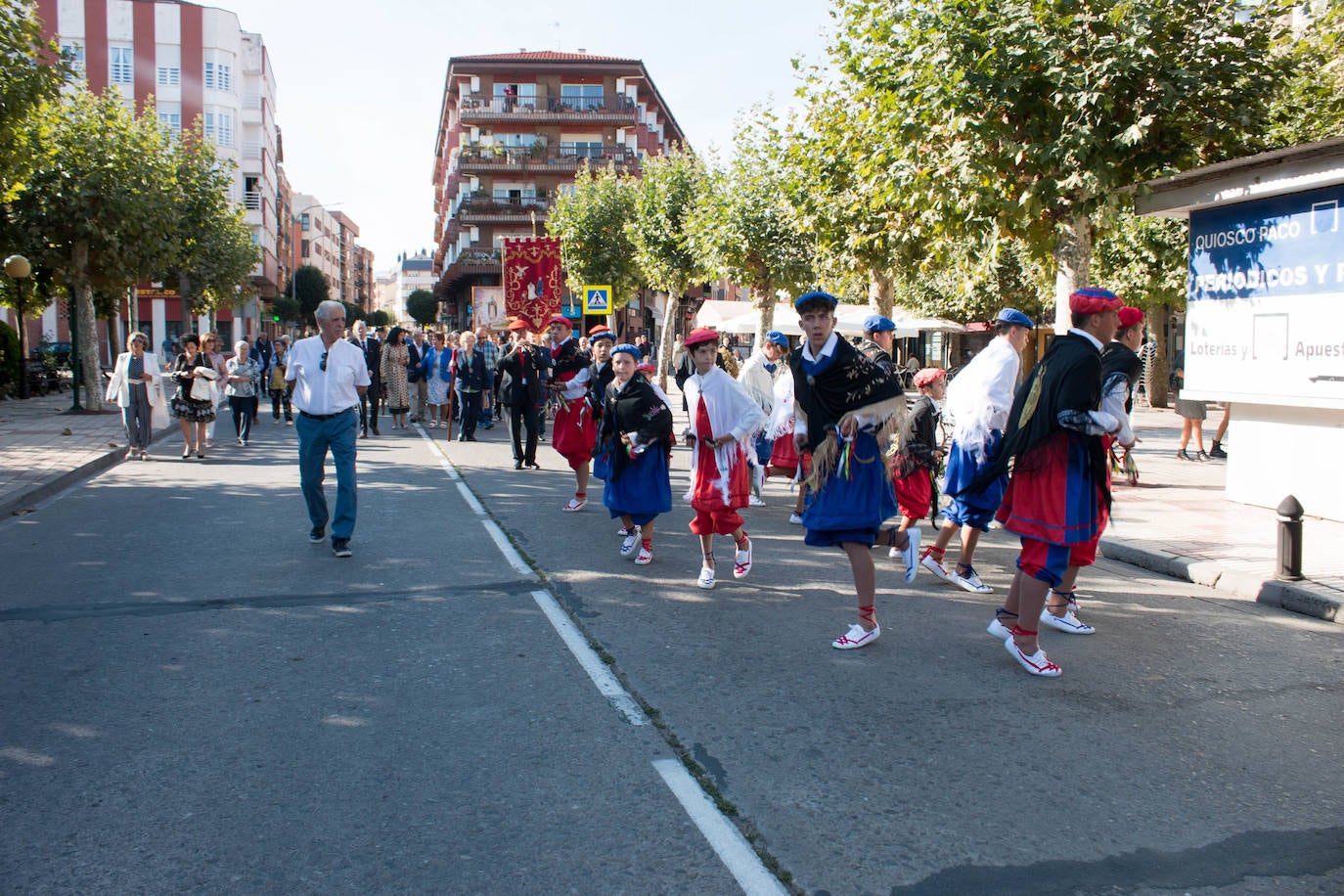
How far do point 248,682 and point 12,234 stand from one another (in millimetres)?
20543

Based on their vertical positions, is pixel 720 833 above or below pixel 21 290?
below

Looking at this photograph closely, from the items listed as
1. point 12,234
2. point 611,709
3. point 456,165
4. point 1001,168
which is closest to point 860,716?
point 611,709

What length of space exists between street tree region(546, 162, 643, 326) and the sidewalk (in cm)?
2522

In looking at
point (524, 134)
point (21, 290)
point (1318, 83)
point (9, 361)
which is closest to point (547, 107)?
point (524, 134)

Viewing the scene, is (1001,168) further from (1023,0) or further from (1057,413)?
(1057,413)

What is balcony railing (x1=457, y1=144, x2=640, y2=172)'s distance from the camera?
204 ft

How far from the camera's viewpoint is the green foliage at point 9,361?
25.8 metres

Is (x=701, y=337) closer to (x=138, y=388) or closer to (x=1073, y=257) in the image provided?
(x=1073, y=257)

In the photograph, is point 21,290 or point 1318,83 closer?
point 1318,83

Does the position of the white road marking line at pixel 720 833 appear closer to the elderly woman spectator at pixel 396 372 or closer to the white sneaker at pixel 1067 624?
the white sneaker at pixel 1067 624

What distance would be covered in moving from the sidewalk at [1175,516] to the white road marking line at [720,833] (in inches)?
193

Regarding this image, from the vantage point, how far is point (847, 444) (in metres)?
5.56

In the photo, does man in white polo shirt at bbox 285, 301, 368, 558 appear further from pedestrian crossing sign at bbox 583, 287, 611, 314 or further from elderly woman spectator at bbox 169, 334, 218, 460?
pedestrian crossing sign at bbox 583, 287, 611, 314

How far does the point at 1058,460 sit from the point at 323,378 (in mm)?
5455
